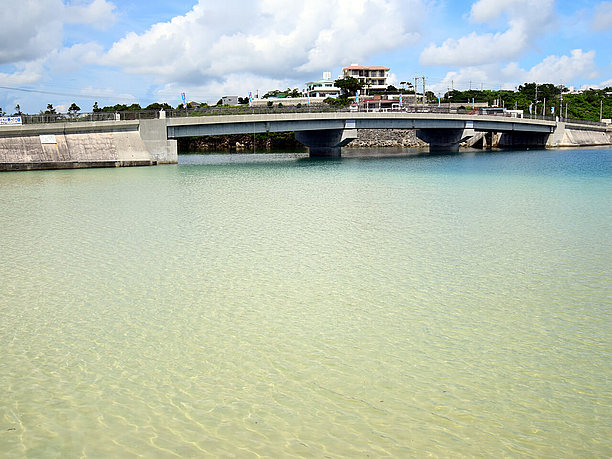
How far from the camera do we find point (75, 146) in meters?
47.7

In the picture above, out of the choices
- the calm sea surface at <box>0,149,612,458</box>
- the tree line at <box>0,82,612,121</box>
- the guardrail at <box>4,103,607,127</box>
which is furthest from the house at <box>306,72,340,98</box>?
the calm sea surface at <box>0,149,612,458</box>

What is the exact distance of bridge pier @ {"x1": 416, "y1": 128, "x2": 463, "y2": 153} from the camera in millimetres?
73312

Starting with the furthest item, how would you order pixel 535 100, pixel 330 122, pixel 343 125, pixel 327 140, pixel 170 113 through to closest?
1. pixel 535 100
2. pixel 327 140
3. pixel 343 125
4. pixel 330 122
5. pixel 170 113

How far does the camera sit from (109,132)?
49500mm

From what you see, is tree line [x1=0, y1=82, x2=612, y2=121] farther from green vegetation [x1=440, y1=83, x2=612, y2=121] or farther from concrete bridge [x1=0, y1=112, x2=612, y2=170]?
concrete bridge [x1=0, y1=112, x2=612, y2=170]

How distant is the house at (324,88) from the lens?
148m

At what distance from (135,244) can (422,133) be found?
6842 centimetres

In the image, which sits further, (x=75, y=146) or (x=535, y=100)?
(x=535, y=100)

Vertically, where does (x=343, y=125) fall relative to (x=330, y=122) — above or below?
below

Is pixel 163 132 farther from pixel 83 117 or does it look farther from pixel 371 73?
pixel 371 73

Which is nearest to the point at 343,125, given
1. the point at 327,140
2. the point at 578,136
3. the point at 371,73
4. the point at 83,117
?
the point at 327,140

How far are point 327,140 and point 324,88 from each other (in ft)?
293

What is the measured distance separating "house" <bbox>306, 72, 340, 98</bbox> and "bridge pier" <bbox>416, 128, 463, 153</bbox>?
227ft

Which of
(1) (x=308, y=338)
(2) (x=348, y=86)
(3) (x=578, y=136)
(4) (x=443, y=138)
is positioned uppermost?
(2) (x=348, y=86)
